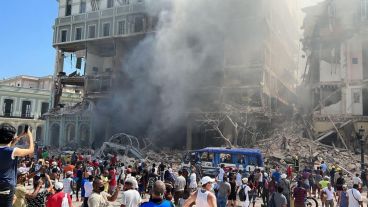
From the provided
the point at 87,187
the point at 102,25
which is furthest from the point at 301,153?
the point at 102,25

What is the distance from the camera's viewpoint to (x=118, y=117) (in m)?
33.7

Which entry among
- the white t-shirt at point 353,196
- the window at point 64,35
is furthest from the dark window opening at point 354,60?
the window at point 64,35

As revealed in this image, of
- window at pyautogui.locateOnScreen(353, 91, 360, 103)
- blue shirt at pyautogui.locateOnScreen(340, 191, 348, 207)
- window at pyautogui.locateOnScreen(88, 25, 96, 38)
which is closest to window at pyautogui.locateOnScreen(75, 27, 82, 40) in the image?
window at pyautogui.locateOnScreen(88, 25, 96, 38)

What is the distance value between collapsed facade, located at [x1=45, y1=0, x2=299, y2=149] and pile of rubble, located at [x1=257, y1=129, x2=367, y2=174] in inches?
88.8

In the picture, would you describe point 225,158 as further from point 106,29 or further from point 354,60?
point 106,29

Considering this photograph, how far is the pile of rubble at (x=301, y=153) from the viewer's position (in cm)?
2152

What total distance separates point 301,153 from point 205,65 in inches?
473

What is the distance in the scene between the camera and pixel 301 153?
2309 cm

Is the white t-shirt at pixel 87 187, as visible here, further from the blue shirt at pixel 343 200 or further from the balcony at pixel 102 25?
the balcony at pixel 102 25

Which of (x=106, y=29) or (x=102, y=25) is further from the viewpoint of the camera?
(x=102, y=25)

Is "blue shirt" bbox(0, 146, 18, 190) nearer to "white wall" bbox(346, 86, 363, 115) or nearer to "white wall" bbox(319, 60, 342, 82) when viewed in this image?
"white wall" bbox(346, 86, 363, 115)

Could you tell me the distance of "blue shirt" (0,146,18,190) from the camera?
11.5ft

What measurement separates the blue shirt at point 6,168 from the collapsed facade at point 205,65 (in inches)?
895

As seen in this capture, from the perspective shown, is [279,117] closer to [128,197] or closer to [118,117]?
[118,117]
